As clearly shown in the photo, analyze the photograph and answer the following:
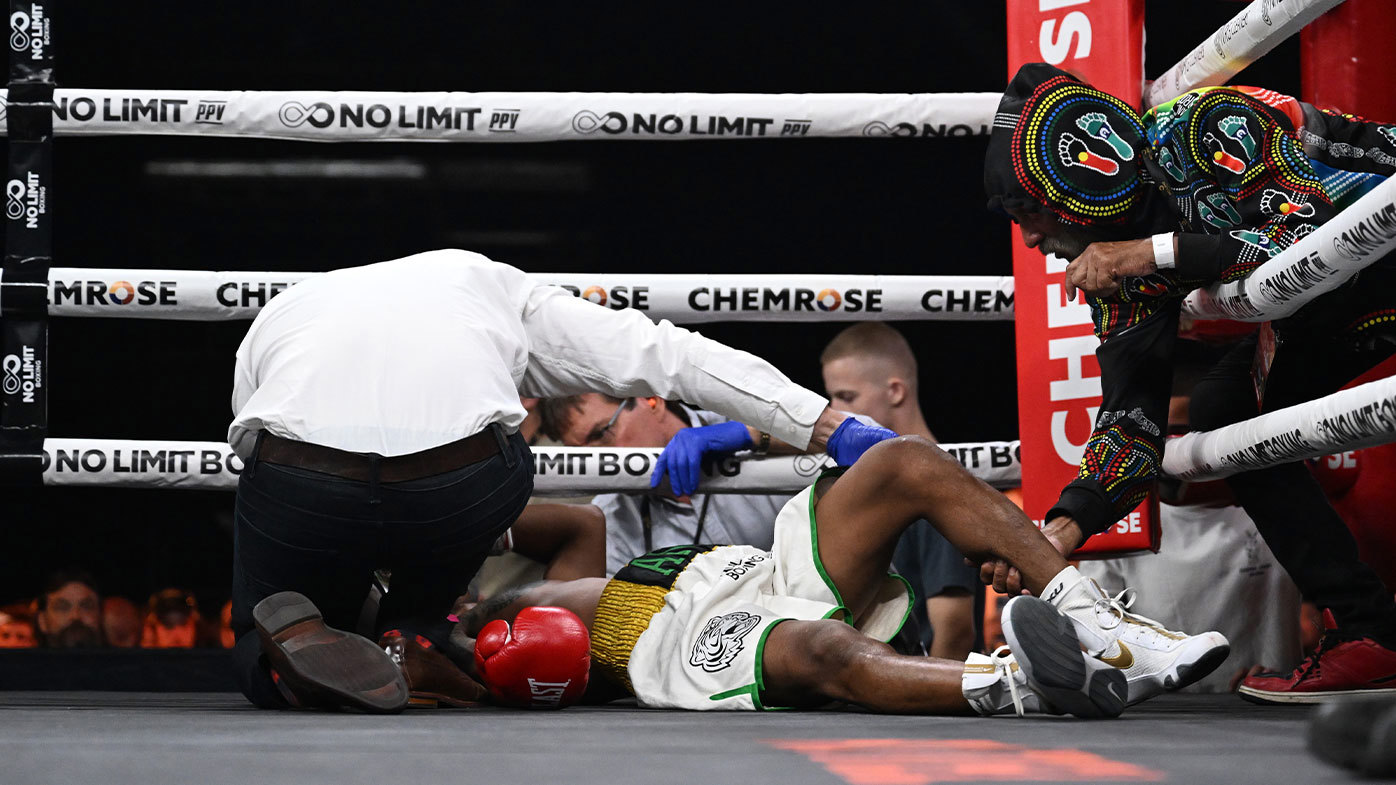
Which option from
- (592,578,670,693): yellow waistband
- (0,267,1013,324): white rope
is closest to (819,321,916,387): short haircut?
(0,267,1013,324): white rope

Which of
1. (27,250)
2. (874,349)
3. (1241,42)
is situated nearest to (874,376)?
(874,349)

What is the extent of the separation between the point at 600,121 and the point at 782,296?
1.23 feet

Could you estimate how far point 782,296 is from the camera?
2023 mm

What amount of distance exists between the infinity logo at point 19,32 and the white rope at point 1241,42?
165 cm

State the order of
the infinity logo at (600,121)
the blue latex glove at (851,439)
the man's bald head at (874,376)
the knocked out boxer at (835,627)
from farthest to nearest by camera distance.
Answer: the man's bald head at (874,376) → the infinity logo at (600,121) → the blue latex glove at (851,439) → the knocked out boxer at (835,627)

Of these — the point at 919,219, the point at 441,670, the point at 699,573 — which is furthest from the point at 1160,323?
the point at 919,219

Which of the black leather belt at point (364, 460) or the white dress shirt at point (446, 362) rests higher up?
the white dress shirt at point (446, 362)

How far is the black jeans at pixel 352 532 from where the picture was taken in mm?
1453

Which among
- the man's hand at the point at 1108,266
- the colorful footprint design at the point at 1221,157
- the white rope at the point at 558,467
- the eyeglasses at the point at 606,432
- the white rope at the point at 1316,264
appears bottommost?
the white rope at the point at 558,467

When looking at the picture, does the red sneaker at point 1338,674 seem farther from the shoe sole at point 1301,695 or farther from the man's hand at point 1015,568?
the man's hand at point 1015,568

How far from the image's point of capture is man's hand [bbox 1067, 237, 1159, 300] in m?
1.64

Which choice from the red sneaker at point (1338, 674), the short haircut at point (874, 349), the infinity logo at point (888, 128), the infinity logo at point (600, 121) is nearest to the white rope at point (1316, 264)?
the red sneaker at point (1338, 674)

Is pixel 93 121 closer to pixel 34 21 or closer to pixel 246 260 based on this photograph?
pixel 34 21

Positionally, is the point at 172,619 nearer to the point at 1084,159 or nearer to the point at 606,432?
the point at 606,432
